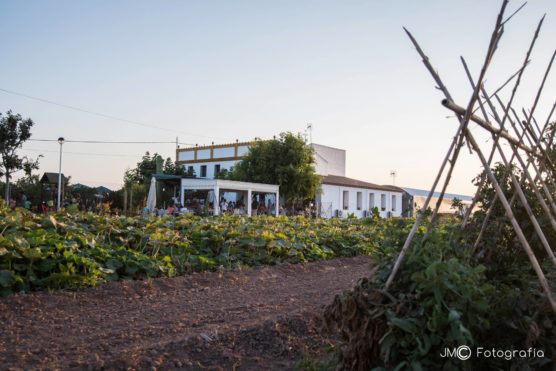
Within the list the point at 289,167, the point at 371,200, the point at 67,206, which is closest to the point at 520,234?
the point at 67,206

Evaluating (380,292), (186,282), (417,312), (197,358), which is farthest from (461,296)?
(186,282)

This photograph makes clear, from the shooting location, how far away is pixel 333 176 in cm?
4306

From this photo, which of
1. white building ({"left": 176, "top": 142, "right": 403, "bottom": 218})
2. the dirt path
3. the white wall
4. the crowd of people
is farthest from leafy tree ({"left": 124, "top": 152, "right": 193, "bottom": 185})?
the dirt path

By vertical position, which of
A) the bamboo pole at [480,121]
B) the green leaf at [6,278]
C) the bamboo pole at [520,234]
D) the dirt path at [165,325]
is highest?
the bamboo pole at [480,121]

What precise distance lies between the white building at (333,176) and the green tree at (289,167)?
462cm

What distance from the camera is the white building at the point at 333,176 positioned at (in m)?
38.1

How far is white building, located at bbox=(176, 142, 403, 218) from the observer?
125 feet

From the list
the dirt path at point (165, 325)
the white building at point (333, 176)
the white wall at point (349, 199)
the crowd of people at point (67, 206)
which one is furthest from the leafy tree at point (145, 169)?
the dirt path at point (165, 325)

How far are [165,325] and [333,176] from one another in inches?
1544

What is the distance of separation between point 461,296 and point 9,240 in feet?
15.9

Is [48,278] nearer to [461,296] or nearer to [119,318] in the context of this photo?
[119,318]

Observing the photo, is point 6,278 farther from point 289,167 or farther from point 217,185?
point 289,167

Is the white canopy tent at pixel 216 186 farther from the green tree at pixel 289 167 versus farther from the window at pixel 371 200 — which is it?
the window at pixel 371 200

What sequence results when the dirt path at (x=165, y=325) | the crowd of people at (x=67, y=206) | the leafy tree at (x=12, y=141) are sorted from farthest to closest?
the leafy tree at (x=12, y=141) → the crowd of people at (x=67, y=206) → the dirt path at (x=165, y=325)
